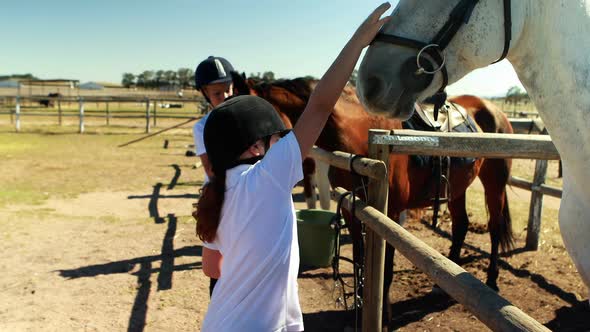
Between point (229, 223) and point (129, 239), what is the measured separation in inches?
166

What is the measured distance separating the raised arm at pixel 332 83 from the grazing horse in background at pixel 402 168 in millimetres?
1120

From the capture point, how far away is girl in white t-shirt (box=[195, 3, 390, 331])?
1.32 meters

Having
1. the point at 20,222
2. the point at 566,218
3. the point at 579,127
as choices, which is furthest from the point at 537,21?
the point at 20,222

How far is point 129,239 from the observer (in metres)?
5.14

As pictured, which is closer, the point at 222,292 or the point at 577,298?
the point at 222,292

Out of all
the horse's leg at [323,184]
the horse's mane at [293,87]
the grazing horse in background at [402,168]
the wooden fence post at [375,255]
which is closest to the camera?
the wooden fence post at [375,255]

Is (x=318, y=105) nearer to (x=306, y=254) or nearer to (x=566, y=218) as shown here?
(x=566, y=218)

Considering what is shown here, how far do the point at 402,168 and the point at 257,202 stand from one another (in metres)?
1.99

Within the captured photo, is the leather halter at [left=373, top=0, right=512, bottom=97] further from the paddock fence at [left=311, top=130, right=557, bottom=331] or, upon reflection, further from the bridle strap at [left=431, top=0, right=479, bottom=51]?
the paddock fence at [left=311, top=130, right=557, bottom=331]

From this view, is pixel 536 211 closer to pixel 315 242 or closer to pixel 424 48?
pixel 315 242

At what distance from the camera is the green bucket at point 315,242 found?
4156 mm

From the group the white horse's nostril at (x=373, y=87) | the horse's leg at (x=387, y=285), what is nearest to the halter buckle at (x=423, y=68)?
the white horse's nostril at (x=373, y=87)

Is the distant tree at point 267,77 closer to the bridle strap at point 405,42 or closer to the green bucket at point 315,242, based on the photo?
the green bucket at point 315,242

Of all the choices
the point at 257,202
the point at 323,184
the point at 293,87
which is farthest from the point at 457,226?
the point at 257,202
